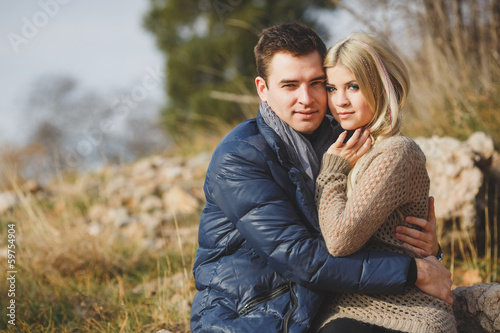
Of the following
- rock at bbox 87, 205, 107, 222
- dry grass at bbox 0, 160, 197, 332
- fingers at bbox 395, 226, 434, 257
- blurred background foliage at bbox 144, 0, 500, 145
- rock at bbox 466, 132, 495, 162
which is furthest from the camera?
rock at bbox 87, 205, 107, 222

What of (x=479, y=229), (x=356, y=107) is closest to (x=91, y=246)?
(x=356, y=107)

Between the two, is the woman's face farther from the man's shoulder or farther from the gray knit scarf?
the man's shoulder

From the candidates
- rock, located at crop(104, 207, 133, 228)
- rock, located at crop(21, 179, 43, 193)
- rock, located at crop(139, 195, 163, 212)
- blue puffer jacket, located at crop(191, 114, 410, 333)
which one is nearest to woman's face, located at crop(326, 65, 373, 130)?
blue puffer jacket, located at crop(191, 114, 410, 333)

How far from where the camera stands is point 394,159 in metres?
2.03

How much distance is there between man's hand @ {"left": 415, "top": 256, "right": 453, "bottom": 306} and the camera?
2072 mm

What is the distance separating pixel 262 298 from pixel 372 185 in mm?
745

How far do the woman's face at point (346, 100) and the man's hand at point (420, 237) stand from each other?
1.88 ft

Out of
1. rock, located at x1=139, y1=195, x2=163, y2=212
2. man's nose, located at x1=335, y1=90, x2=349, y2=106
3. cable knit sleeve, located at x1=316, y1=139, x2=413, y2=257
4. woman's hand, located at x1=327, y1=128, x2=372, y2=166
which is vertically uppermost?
man's nose, located at x1=335, y1=90, x2=349, y2=106

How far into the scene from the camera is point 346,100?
2.33m

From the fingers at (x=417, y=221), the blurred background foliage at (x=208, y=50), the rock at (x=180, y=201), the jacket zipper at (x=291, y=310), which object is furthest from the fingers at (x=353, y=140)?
the blurred background foliage at (x=208, y=50)

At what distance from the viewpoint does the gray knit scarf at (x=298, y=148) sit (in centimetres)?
235

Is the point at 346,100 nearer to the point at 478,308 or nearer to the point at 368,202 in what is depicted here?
the point at 368,202

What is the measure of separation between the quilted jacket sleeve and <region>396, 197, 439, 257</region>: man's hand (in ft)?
0.46

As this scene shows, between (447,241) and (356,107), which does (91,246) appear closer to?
(356,107)
